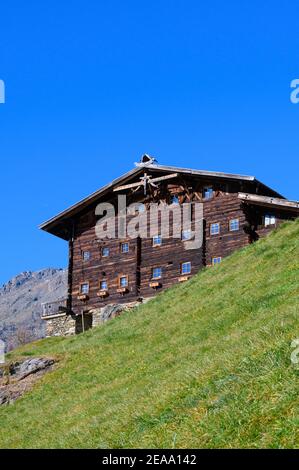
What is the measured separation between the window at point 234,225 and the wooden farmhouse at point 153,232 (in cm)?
6

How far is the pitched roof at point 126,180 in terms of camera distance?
47375 millimetres

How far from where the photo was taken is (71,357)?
2964cm

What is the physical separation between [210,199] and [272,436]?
39636 millimetres

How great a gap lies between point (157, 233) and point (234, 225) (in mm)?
5790

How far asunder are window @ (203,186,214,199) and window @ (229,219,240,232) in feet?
8.27

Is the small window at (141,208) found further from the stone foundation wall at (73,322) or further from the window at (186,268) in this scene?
the stone foundation wall at (73,322)

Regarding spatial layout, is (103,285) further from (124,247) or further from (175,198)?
(175,198)

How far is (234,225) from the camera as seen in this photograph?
1873 inches

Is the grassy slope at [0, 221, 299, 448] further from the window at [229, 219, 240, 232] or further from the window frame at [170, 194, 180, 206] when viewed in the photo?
the window frame at [170, 194, 180, 206]

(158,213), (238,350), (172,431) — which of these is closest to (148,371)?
(238,350)

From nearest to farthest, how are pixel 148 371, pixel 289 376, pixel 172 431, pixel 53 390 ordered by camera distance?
pixel 289 376 → pixel 172 431 → pixel 148 371 → pixel 53 390

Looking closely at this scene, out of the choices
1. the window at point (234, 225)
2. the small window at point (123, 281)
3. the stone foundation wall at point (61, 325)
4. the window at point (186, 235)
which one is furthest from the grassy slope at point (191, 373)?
the stone foundation wall at point (61, 325)
